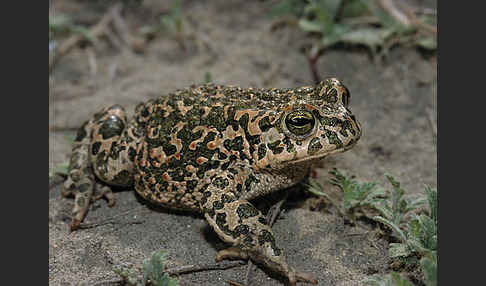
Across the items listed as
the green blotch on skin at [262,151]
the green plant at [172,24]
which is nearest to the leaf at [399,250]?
the green blotch on skin at [262,151]

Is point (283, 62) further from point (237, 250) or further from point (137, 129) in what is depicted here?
point (237, 250)

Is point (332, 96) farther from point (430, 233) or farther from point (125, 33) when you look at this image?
point (125, 33)

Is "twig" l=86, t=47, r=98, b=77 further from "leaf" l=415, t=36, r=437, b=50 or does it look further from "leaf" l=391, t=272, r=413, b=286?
"leaf" l=391, t=272, r=413, b=286

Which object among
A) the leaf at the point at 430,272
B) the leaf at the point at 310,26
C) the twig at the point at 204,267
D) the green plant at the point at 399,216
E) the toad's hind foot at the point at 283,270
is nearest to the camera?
the leaf at the point at 430,272

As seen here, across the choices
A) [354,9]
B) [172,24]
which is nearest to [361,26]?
[354,9]

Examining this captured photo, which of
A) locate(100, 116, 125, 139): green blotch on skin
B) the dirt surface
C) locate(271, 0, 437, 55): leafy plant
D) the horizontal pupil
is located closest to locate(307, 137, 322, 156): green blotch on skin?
the horizontal pupil

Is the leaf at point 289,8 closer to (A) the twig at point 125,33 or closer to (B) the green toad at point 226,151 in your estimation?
(A) the twig at point 125,33

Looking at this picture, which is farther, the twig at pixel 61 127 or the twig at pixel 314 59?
the twig at pixel 314 59
